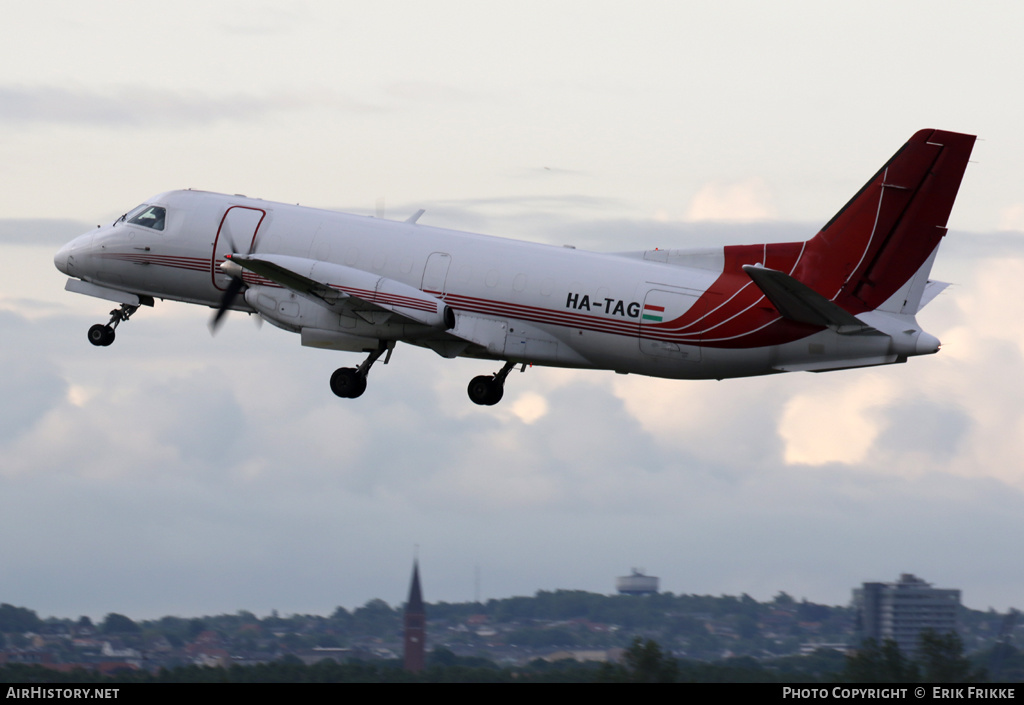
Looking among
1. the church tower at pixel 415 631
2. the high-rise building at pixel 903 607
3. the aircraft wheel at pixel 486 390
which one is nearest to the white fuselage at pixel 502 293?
the aircraft wheel at pixel 486 390

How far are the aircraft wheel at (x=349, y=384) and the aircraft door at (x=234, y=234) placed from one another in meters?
3.71

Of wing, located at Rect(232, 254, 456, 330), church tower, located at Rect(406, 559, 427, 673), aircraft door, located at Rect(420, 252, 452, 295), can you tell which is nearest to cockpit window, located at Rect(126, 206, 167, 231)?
wing, located at Rect(232, 254, 456, 330)

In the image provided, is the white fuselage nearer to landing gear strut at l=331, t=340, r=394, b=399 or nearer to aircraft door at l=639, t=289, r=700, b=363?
aircraft door at l=639, t=289, r=700, b=363

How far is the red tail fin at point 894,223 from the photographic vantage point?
92.4 feet

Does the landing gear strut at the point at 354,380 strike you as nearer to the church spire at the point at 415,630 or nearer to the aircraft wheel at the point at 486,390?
the aircraft wheel at the point at 486,390

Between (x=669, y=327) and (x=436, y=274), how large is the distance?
18.6 ft

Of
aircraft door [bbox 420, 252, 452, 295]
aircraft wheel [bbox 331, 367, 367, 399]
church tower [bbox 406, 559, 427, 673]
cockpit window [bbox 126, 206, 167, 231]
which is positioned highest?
cockpit window [bbox 126, 206, 167, 231]

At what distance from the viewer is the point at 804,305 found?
28.0 metres

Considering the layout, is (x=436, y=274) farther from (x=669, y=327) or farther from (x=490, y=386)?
(x=669, y=327)

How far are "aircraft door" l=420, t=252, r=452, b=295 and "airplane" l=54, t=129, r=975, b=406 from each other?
0.11 feet

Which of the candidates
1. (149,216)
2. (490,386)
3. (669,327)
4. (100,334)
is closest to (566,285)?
(669,327)

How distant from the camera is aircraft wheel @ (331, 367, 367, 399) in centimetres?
3291

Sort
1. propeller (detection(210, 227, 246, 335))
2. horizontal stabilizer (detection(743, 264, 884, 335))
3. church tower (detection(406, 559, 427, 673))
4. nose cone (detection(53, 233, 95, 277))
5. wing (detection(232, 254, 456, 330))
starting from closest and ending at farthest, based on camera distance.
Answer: horizontal stabilizer (detection(743, 264, 884, 335)) → wing (detection(232, 254, 456, 330)) → propeller (detection(210, 227, 246, 335)) → nose cone (detection(53, 233, 95, 277)) → church tower (detection(406, 559, 427, 673))
